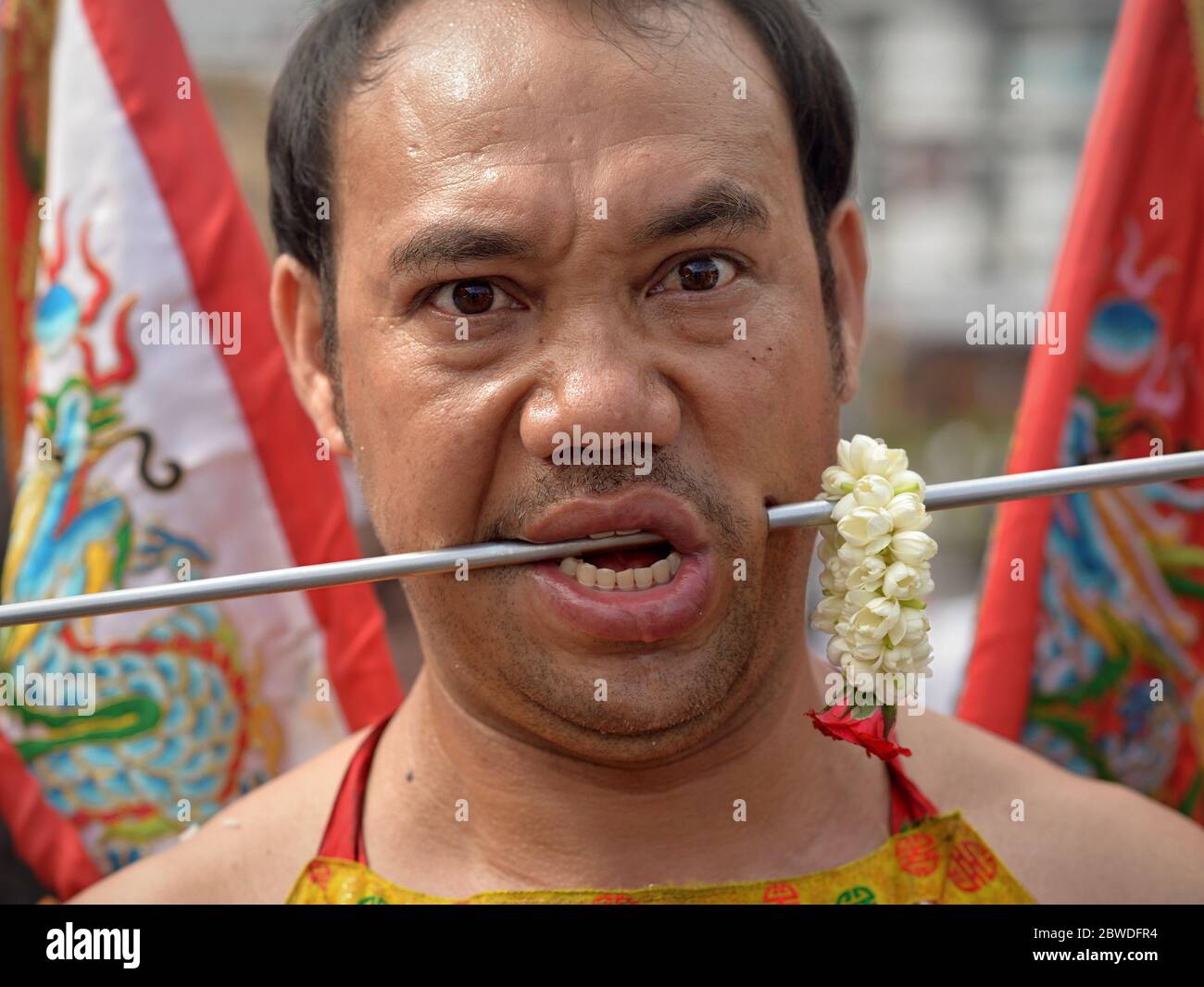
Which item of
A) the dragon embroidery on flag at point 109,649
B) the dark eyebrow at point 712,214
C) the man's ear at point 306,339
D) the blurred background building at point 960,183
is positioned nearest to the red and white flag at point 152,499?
the dragon embroidery on flag at point 109,649

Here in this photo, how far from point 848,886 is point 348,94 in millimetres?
1462

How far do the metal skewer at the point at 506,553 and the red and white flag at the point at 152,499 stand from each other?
3.55 ft

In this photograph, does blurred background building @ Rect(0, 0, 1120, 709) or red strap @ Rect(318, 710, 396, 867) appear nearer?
red strap @ Rect(318, 710, 396, 867)

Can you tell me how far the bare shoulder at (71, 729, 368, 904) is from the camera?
90.6 inches

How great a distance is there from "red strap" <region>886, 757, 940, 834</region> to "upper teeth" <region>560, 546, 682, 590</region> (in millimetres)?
548

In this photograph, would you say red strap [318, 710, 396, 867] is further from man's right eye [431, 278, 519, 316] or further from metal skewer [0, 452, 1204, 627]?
man's right eye [431, 278, 519, 316]

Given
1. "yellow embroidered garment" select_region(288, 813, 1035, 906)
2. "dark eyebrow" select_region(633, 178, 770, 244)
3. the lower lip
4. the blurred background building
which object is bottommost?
"yellow embroidered garment" select_region(288, 813, 1035, 906)

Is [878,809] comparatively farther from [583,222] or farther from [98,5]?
[98,5]

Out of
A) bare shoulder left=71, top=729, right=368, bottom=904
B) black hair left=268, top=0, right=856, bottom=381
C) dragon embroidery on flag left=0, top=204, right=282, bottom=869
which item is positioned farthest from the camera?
dragon embroidery on flag left=0, top=204, right=282, bottom=869

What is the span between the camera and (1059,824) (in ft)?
7.53

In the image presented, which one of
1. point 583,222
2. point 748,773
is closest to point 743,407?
point 583,222

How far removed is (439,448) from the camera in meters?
1.98

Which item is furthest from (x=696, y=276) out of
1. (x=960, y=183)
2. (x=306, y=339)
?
(x=960, y=183)

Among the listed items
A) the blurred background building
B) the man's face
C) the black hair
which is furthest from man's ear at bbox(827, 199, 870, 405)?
the blurred background building
